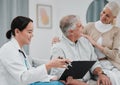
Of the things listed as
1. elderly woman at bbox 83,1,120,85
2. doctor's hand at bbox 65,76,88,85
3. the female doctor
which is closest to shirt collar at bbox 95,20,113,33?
elderly woman at bbox 83,1,120,85

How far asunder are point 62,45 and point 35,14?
107 inches

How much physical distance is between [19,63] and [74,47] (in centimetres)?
78

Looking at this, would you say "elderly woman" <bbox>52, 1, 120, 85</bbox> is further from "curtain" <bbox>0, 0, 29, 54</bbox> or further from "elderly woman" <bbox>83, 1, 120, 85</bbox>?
"curtain" <bbox>0, 0, 29, 54</bbox>

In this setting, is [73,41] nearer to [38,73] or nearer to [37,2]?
[38,73]

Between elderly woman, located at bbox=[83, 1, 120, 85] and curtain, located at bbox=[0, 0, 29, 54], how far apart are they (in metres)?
2.35

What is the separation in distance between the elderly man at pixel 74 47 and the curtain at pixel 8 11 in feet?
7.78

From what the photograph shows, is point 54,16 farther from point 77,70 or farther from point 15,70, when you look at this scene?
point 15,70

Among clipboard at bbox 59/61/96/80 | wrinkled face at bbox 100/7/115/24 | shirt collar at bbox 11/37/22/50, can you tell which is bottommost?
clipboard at bbox 59/61/96/80

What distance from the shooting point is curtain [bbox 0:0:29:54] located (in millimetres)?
4676

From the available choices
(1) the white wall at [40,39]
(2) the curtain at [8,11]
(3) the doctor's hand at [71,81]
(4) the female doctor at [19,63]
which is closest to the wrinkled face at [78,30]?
(3) the doctor's hand at [71,81]

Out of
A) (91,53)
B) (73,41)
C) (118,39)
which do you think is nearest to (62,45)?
(73,41)

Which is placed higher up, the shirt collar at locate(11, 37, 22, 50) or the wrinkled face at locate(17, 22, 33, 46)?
the wrinkled face at locate(17, 22, 33, 46)

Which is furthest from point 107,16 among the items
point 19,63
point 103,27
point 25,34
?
A: point 19,63

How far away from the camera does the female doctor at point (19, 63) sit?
1.92 meters
